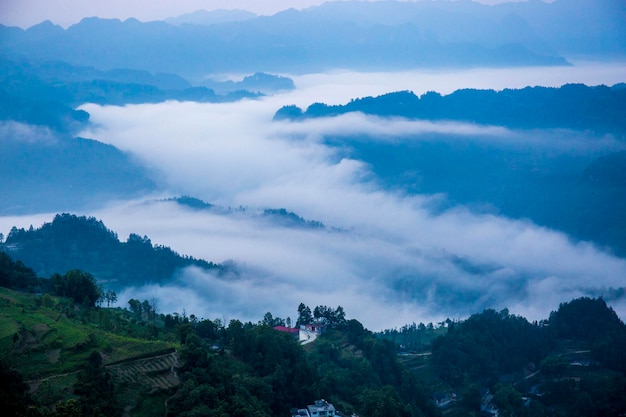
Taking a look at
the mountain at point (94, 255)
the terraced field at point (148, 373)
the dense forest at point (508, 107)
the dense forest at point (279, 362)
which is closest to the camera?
the dense forest at point (279, 362)

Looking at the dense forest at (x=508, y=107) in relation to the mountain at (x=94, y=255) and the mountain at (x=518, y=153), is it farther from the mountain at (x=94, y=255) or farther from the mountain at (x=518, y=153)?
the mountain at (x=94, y=255)

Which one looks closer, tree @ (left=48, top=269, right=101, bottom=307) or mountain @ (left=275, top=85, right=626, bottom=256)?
tree @ (left=48, top=269, right=101, bottom=307)

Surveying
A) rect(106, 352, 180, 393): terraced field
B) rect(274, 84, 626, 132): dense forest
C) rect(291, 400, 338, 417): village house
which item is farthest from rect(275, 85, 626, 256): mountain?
rect(106, 352, 180, 393): terraced field

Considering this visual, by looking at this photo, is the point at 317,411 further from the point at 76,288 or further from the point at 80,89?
the point at 80,89

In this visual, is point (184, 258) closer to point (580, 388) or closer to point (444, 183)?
point (580, 388)

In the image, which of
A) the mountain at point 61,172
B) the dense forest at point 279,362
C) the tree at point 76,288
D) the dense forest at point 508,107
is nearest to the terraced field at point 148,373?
the dense forest at point 279,362

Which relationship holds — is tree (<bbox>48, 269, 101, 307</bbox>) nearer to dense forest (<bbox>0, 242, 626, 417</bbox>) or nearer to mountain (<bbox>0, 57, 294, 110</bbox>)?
dense forest (<bbox>0, 242, 626, 417</bbox>)
